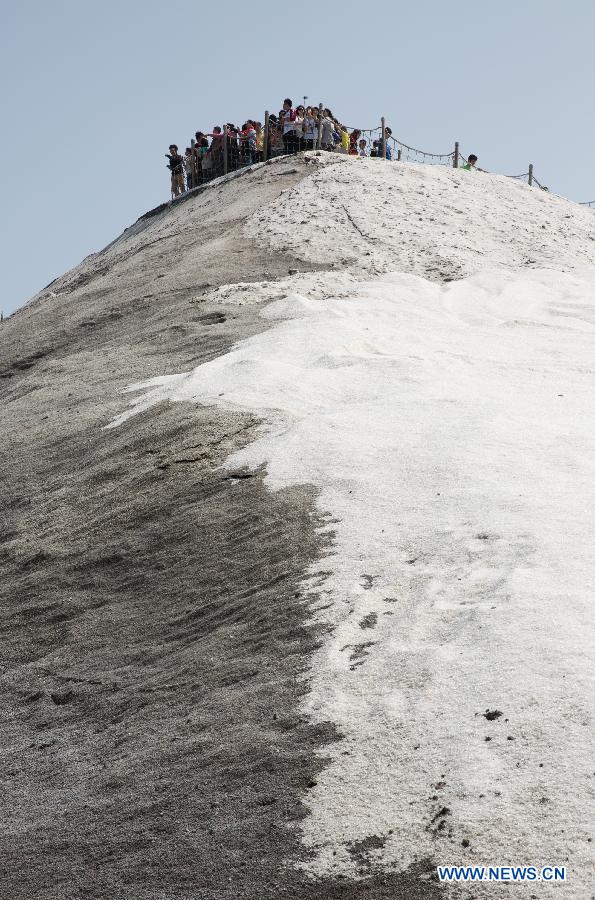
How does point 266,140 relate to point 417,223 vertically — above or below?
above

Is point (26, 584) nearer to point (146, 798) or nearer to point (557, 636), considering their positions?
point (146, 798)

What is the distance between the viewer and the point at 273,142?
1006 inches

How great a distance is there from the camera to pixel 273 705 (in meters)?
5.62

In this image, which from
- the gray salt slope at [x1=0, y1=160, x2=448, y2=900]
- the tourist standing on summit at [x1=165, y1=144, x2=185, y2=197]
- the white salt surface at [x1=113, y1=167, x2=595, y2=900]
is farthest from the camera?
the tourist standing on summit at [x1=165, y1=144, x2=185, y2=197]

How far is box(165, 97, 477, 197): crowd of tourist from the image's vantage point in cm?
2486

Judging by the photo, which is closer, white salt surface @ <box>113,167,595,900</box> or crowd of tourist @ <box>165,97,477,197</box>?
white salt surface @ <box>113,167,595,900</box>

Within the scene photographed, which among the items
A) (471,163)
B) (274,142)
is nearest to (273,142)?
(274,142)

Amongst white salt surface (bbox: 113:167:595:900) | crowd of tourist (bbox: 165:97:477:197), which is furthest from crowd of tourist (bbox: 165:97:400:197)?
white salt surface (bbox: 113:167:595:900)

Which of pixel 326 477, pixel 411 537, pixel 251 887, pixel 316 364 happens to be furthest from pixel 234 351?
pixel 251 887

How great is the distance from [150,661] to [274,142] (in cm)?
2102

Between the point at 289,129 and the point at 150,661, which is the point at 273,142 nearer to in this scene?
the point at 289,129

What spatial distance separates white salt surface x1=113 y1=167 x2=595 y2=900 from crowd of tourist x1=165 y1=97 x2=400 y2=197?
13544 millimetres

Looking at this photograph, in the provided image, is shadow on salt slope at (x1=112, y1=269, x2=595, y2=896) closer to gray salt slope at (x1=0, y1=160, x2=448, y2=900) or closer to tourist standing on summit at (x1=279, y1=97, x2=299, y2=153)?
gray salt slope at (x1=0, y1=160, x2=448, y2=900)

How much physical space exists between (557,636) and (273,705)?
161cm
